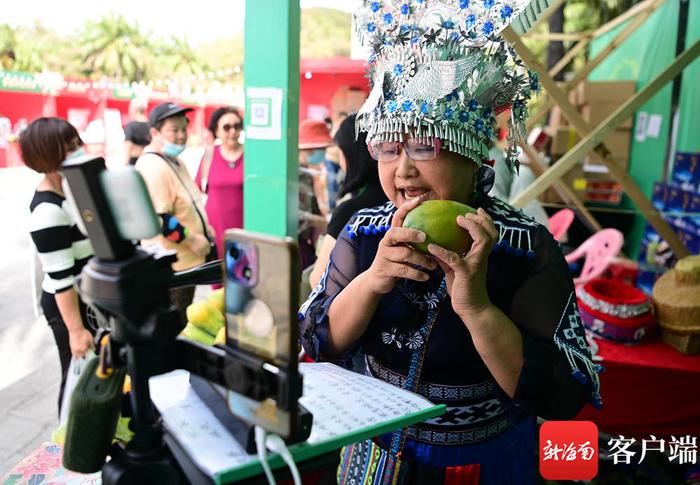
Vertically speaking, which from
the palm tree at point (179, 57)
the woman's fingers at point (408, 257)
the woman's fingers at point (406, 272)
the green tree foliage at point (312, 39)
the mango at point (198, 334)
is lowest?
the mango at point (198, 334)

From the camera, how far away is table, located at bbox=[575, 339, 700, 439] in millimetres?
2756

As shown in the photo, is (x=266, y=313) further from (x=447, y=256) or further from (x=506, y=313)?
(x=506, y=313)

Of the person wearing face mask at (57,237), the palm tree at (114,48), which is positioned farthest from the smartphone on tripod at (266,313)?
the palm tree at (114,48)

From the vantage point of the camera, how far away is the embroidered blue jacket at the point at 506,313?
45.7 inches

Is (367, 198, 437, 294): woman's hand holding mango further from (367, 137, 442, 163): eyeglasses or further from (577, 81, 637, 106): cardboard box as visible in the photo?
(577, 81, 637, 106): cardboard box

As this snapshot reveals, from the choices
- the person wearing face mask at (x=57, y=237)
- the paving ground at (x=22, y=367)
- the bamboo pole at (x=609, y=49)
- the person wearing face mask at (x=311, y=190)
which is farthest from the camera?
the bamboo pole at (x=609, y=49)

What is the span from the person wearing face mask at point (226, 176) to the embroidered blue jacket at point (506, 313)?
3671mm

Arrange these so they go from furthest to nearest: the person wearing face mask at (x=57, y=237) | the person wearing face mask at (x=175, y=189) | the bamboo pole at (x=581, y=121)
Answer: the person wearing face mask at (x=175, y=189) < the bamboo pole at (x=581, y=121) < the person wearing face mask at (x=57, y=237)

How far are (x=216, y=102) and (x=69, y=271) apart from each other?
14074 millimetres

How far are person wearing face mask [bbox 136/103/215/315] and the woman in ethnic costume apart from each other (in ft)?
8.23

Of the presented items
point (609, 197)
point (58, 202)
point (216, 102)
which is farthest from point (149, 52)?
point (58, 202)

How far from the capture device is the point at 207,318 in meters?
2.24

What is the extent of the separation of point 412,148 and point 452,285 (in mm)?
324

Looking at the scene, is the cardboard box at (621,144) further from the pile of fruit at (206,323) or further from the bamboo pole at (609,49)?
the pile of fruit at (206,323)
